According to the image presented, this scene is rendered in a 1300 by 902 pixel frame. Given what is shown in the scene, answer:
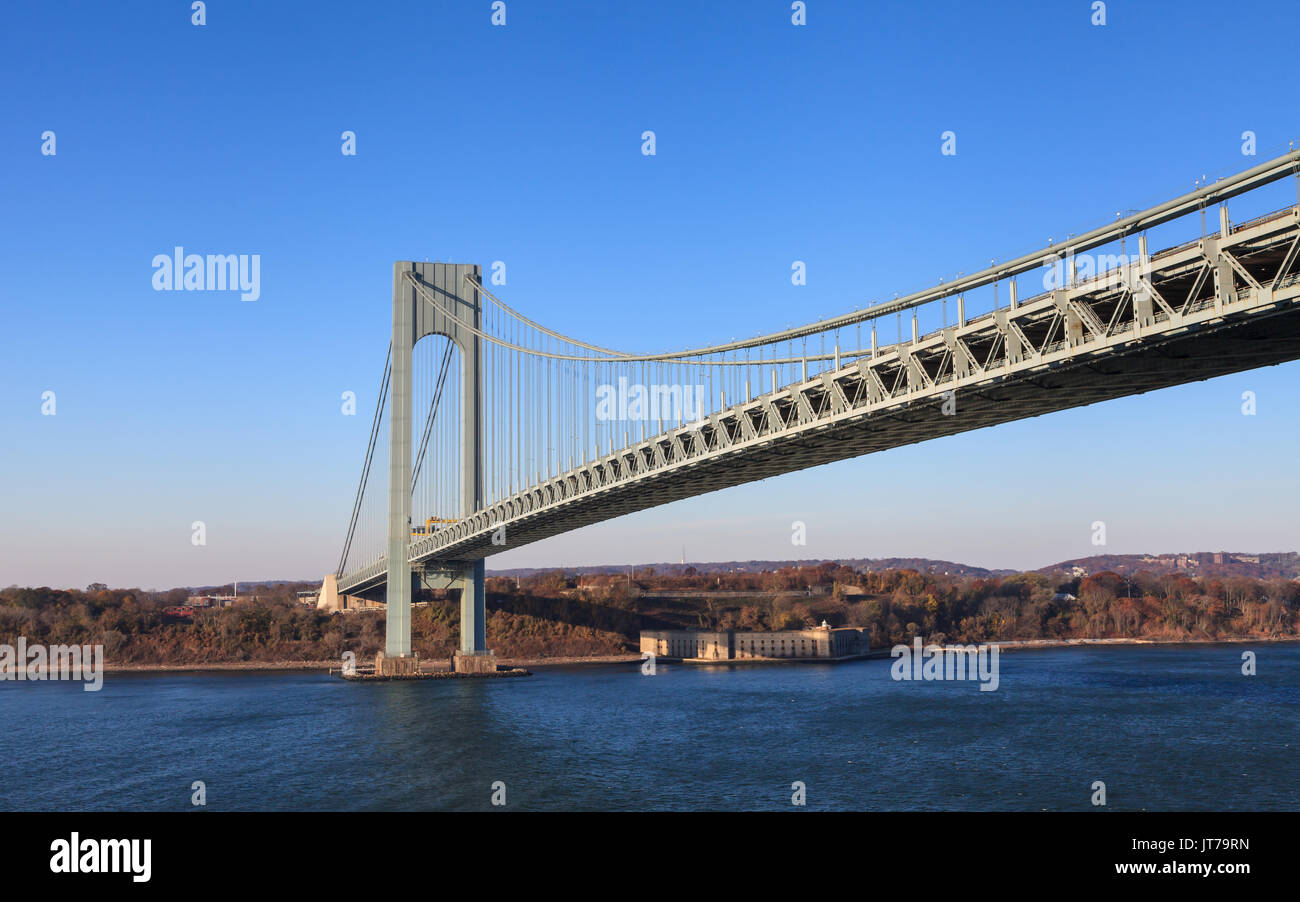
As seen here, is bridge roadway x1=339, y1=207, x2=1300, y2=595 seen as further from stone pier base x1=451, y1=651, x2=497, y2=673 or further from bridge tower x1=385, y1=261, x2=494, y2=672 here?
stone pier base x1=451, y1=651, x2=497, y2=673

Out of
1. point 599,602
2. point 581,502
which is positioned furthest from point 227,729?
point 599,602

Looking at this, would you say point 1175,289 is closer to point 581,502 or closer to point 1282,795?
point 1282,795

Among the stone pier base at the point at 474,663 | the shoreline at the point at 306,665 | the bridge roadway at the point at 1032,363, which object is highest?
the bridge roadway at the point at 1032,363

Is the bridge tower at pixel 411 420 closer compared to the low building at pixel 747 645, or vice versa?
the bridge tower at pixel 411 420

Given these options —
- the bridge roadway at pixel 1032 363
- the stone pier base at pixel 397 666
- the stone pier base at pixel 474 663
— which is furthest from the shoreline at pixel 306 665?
the bridge roadway at pixel 1032 363

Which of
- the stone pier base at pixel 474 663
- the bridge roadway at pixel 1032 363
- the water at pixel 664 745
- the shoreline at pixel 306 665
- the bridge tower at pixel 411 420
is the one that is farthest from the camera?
the shoreline at pixel 306 665

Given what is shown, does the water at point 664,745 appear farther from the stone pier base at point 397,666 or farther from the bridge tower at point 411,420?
the bridge tower at point 411,420
